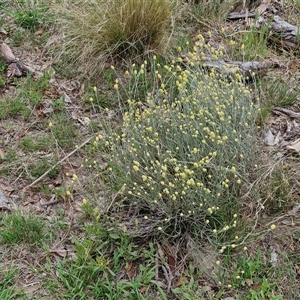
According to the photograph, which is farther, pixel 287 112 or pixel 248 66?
pixel 248 66

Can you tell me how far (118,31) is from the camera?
3982mm

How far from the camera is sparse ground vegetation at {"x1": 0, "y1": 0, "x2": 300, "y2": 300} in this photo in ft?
8.79

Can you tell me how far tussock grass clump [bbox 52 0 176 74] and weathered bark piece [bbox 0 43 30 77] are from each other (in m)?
0.39

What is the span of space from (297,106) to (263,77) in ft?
1.35

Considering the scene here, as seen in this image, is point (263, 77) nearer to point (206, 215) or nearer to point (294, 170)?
point (294, 170)

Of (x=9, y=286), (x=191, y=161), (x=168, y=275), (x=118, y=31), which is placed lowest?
(x=168, y=275)

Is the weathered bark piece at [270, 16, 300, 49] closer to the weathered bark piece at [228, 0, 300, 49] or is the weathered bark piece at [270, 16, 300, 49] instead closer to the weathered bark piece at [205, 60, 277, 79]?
the weathered bark piece at [228, 0, 300, 49]

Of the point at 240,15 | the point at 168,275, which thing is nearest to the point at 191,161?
the point at 168,275

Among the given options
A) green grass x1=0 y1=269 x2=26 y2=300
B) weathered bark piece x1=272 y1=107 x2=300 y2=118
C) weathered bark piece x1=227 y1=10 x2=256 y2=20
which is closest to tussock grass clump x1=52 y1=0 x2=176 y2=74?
weathered bark piece x1=227 y1=10 x2=256 y2=20

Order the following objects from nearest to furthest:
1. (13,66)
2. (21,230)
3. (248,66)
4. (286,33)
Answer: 1. (21,230)
2. (248,66)
3. (13,66)
4. (286,33)

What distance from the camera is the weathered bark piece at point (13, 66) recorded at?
160 inches

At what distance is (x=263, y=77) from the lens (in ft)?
12.8

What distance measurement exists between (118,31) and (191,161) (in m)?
1.62

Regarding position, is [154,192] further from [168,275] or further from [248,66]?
[248,66]
